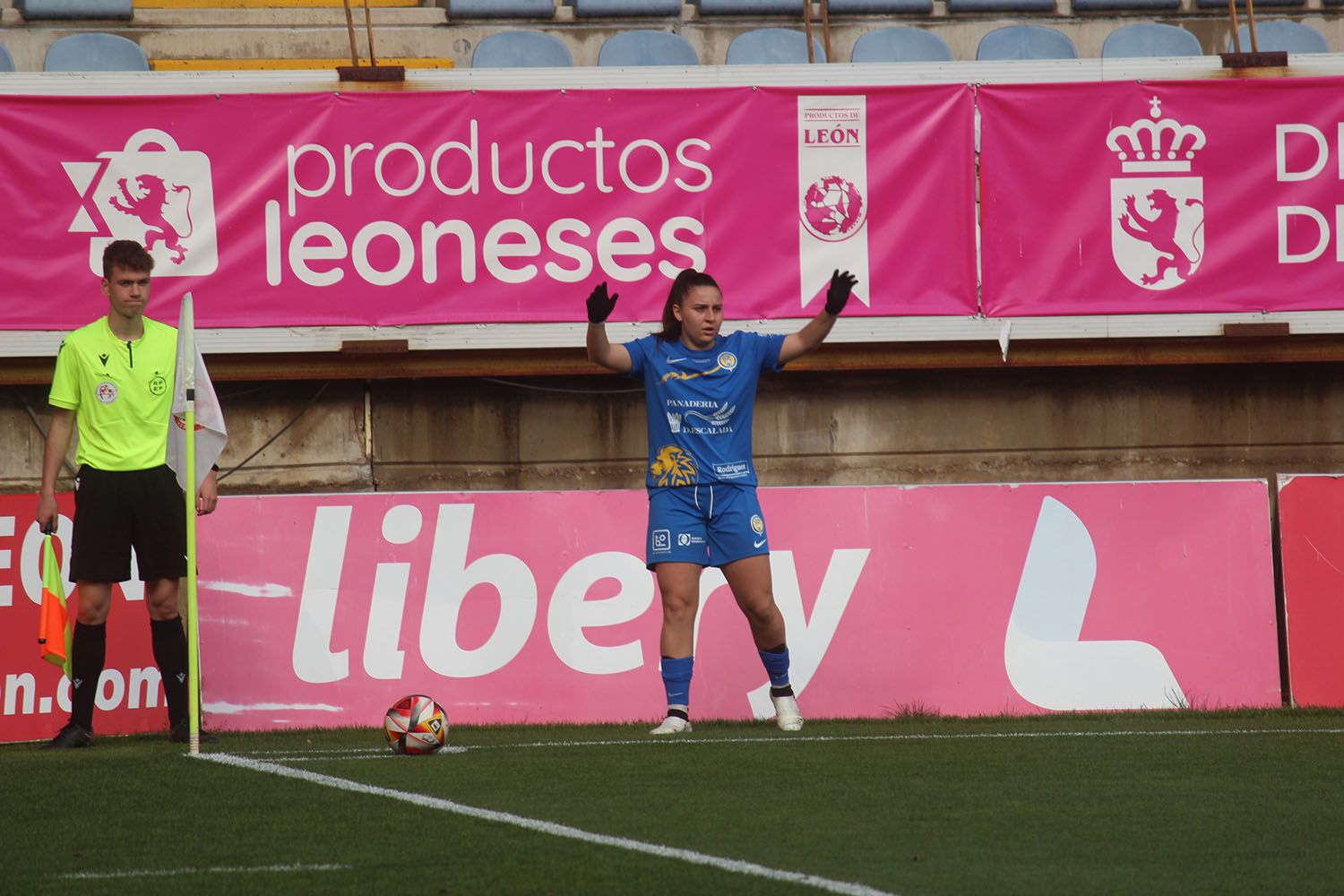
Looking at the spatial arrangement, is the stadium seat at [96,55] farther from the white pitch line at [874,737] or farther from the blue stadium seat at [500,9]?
the white pitch line at [874,737]

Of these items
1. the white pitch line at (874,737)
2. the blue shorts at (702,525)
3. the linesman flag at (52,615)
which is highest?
the blue shorts at (702,525)

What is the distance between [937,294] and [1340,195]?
235 centimetres

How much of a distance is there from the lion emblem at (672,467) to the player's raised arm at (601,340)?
387mm

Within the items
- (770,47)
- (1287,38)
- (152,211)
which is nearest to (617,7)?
(770,47)

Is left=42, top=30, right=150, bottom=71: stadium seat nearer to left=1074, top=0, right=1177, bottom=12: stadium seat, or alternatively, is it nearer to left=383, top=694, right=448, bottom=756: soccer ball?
left=1074, top=0, right=1177, bottom=12: stadium seat

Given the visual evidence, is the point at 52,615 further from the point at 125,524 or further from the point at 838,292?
the point at 838,292

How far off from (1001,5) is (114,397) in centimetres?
818

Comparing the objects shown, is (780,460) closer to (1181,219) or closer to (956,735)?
(1181,219)

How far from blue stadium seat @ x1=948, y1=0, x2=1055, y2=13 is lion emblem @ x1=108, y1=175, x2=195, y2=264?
249 inches

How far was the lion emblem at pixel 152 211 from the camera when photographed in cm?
970

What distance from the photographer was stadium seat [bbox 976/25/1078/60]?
42.1ft

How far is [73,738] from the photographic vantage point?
24.7 feet

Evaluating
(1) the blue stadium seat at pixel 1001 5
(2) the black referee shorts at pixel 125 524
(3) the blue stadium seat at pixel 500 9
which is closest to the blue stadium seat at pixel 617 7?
(3) the blue stadium seat at pixel 500 9

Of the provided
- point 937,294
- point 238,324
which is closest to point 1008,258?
point 937,294
